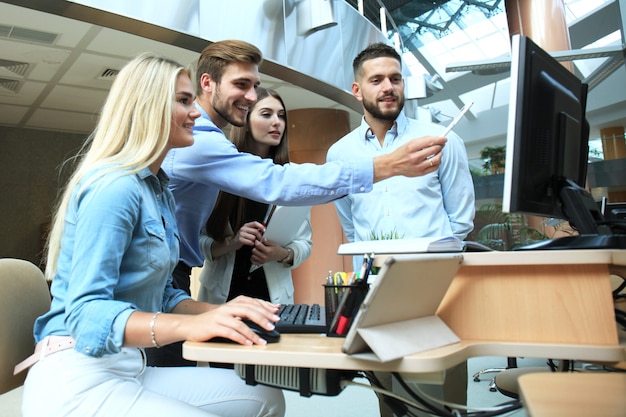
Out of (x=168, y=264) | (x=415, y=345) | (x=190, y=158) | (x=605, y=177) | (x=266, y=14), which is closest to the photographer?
(x=415, y=345)

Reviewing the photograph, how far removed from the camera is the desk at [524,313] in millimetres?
865

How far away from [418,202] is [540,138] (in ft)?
3.06

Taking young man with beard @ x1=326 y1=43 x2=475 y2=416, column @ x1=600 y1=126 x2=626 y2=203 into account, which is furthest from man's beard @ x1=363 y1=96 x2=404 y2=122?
column @ x1=600 y1=126 x2=626 y2=203

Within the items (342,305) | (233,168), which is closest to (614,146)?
(233,168)

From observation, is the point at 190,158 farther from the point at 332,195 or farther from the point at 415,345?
the point at 415,345

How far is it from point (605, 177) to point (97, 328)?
9.90 metres

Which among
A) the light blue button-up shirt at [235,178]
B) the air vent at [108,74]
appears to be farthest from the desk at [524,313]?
the air vent at [108,74]

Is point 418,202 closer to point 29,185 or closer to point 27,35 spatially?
point 27,35

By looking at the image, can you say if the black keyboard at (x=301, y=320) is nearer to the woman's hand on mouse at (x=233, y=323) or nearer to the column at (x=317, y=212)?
the woman's hand on mouse at (x=233, y=323)

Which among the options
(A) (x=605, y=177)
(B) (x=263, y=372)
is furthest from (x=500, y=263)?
(A) (x=605, y=177)

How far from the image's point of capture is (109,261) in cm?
98

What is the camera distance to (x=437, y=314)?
39.1 inches

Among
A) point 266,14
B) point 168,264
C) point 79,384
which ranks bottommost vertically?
point 79,384

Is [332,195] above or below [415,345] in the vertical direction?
above
